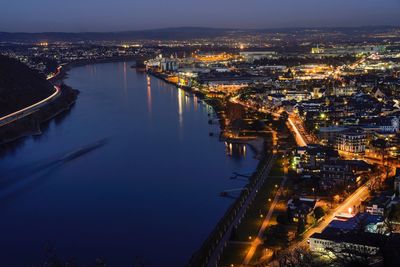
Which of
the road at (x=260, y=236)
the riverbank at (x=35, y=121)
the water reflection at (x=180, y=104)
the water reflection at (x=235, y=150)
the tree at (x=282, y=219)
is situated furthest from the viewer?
the water reflection at (x=180, y=104)

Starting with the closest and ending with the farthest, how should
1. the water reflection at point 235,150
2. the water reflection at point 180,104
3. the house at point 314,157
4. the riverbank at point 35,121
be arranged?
the house at point 314,157 < the water reflection at point 235,150 < the riverbank at point 35,121 < the water reflection at point 180,104

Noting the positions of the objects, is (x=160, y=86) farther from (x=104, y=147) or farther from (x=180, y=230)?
(x=180, y=230)

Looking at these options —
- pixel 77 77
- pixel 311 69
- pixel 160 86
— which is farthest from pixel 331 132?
pixel 77 77

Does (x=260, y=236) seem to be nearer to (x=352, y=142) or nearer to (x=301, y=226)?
(x=301, y=226)

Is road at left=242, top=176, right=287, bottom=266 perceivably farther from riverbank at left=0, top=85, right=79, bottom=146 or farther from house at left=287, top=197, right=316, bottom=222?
→ riverbank at left=0, top=85, right=79, bottom=146

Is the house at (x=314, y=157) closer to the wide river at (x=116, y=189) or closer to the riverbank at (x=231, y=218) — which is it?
the riverbank at (x=231, y=218)

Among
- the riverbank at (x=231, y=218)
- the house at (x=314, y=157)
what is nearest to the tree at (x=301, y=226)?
the riverbank at (x=231, y=218)
